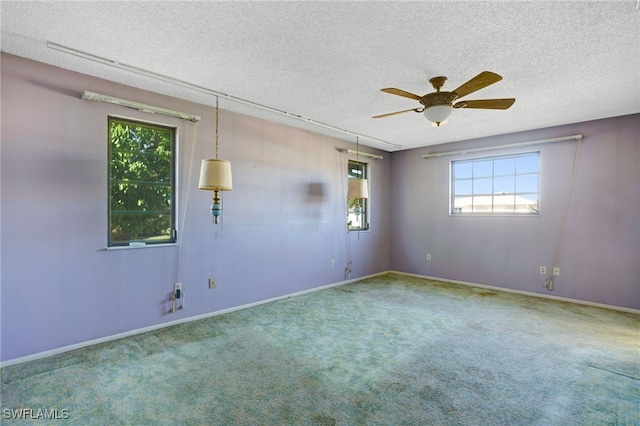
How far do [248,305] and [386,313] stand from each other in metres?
1.78

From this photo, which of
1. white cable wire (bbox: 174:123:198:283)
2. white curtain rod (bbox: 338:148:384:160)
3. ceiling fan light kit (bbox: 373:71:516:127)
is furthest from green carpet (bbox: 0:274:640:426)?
white curtain rod (bbox: 338:148:384:160)

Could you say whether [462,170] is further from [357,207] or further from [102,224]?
[102,224]

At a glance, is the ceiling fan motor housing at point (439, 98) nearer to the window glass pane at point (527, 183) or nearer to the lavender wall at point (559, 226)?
the lavender wall at point (559, 226)

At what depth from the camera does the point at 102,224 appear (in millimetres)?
3010

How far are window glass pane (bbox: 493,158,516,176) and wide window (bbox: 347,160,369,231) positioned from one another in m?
2.25

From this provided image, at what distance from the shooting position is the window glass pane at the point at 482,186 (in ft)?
17.6

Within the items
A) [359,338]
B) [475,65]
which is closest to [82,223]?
[359,338]

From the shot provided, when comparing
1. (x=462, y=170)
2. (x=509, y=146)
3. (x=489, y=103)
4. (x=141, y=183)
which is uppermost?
(x=509, y=146)

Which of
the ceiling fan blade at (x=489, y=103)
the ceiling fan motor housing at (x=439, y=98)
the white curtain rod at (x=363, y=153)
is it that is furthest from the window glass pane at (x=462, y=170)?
the ceiling fan motor housing at (x=439, y=98)

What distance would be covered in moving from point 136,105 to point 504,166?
5.32m

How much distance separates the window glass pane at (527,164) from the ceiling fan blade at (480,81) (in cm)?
316

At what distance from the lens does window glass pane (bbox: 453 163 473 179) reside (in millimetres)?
5625

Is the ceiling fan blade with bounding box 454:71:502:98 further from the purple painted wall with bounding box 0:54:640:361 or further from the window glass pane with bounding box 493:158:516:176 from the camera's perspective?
the window glass pane with bounding box 493:158:516:176

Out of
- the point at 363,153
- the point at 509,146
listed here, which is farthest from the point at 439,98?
the point at 363,153
